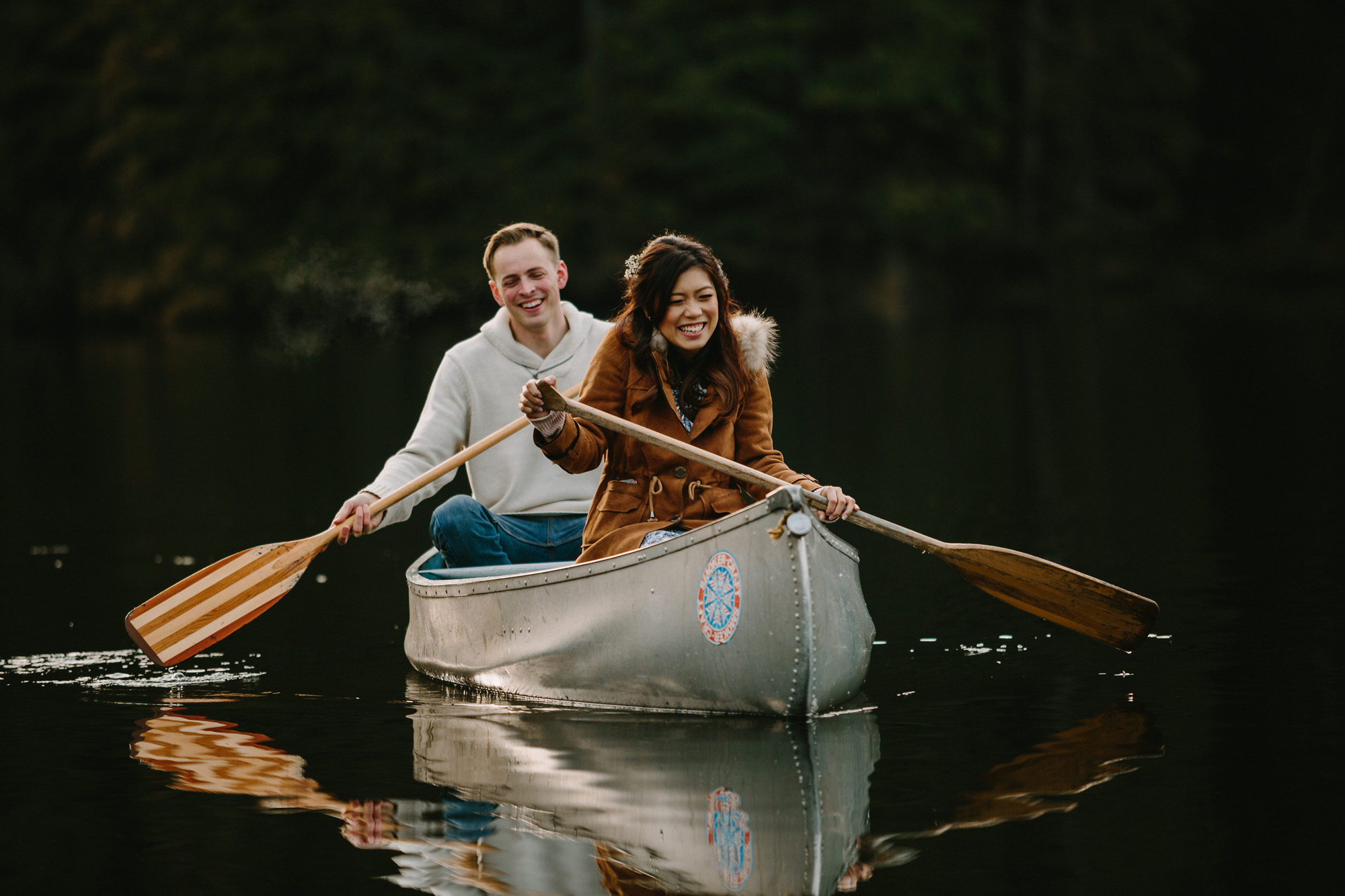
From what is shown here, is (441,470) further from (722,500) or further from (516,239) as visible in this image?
(722,500)

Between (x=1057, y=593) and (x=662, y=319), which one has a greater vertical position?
(x=662, y=319)

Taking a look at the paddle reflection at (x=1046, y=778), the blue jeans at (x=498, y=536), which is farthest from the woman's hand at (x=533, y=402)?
the paddle reflection at (x=1046, y=778)

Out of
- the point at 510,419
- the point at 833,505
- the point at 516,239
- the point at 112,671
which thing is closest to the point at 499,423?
the point at 510,419

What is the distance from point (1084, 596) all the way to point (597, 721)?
5.16 ft

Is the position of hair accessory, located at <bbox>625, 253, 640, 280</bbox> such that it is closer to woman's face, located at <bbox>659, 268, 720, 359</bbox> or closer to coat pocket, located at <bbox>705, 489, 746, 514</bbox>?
woman's face, located at <bbox>659, 268, 720, 359</bbox>

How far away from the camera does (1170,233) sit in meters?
37.8

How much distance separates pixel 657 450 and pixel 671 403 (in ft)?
0.47

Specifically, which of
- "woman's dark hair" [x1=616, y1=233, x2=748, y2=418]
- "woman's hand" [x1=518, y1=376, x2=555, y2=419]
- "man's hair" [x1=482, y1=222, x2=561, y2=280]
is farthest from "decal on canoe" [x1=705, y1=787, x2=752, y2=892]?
"man's hair" [x1=482, y1=222, x2=561, y2=280]

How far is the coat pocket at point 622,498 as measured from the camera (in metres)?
5.06

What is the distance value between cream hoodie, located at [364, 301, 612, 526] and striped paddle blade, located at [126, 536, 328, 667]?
397 millimetres

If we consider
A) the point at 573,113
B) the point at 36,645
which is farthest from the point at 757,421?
the point at 573,113

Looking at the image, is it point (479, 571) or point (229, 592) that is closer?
point (479, 571)

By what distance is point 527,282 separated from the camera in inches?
230

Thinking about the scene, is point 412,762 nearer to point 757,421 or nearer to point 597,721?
point 597,721
